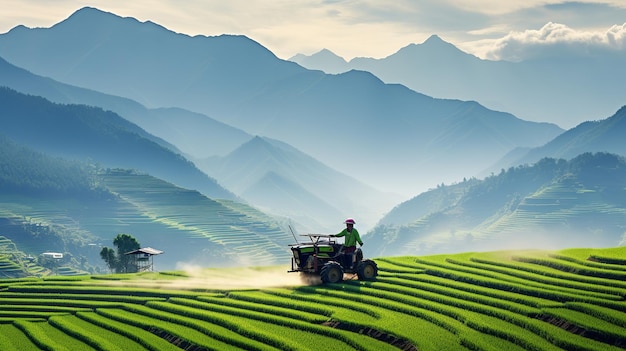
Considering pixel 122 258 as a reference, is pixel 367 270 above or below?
below

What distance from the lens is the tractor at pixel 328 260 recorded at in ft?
128

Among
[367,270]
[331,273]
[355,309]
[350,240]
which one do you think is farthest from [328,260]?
[355,309]

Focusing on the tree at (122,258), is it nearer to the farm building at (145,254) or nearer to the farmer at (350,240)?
the farm building at (145,254)

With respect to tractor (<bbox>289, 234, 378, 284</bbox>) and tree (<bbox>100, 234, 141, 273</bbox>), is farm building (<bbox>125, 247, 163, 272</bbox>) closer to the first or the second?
tree (<bbox>100, 234, 141, 273</bbox>)

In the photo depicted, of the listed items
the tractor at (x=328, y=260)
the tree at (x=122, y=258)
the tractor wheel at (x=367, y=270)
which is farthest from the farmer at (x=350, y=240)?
the tree at (x=122, y=258)

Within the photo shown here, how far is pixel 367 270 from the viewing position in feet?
131

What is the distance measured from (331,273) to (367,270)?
2076 mm

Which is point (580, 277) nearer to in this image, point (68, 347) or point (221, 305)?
point (221, 305)

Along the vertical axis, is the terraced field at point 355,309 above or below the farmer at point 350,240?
below

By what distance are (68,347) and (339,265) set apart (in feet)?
43.2

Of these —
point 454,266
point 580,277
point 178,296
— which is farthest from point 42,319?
point 580,277

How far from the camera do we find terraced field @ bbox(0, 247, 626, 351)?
1153 inches

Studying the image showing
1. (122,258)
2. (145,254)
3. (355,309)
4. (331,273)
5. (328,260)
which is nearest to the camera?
(355,309)

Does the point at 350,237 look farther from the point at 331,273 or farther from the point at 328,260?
the point at 331,273
